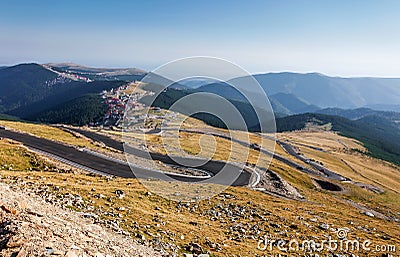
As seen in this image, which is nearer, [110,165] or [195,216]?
[195,216]

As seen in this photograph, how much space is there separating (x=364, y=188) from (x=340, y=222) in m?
67.4

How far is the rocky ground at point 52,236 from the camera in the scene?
13.3 meters

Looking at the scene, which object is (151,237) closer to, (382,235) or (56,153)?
(382,235)

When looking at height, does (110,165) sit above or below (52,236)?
below

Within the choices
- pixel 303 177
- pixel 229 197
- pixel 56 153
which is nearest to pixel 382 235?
pixel 229 197

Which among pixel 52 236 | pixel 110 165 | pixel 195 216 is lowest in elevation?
pixel 110 165

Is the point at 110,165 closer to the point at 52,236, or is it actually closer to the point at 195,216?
the point at 195,216

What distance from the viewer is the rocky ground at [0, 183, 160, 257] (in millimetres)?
13320
